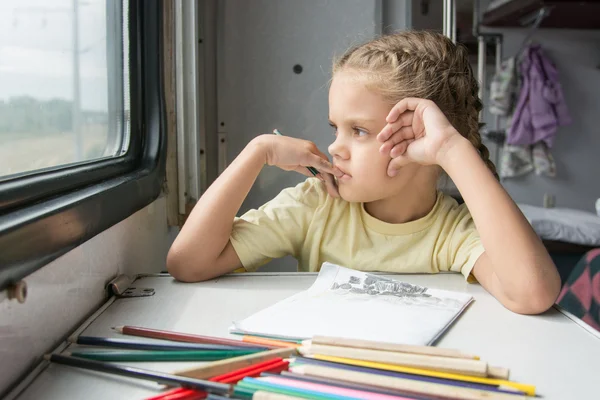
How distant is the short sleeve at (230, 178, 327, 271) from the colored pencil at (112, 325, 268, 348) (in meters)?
0.35

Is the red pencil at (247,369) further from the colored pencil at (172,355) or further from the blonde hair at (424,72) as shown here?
Answer: the blonde hair at (424,72)

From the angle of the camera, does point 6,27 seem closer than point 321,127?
Yes

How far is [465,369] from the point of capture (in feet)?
1.60

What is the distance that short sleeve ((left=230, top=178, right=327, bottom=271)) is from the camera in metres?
0.98

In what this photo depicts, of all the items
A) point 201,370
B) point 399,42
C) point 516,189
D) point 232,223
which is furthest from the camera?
point 516,189

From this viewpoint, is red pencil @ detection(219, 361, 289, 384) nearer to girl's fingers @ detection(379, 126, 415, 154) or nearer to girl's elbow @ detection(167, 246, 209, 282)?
girl's elbow @ detection(167, 246, 209, 282)

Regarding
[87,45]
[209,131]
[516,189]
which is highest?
[87,45]

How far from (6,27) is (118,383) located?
0.45 metres

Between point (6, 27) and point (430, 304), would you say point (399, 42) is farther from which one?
point (6, 27)

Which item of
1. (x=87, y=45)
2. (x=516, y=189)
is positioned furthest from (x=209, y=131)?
(x=516, y=189)

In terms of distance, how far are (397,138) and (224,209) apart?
310 millimetres

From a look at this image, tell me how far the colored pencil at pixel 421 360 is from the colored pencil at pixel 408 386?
29 mm

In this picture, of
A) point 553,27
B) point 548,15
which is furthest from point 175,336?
point 553,27

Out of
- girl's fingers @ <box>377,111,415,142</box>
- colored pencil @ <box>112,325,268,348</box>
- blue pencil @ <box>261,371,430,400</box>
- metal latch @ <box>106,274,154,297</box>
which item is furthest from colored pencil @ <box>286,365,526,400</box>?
girl's fingers @ <box>377,111,415,142</box>
